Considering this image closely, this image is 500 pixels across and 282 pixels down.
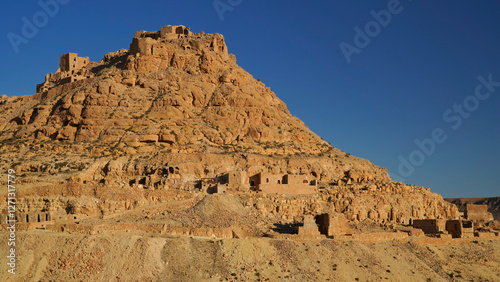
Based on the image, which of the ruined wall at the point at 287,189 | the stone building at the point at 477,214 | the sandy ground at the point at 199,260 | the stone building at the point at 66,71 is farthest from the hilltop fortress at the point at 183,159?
the stone building at the point at 477,214

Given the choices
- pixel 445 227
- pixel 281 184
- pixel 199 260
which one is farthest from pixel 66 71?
pixel 199 260

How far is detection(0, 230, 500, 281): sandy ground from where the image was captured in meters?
34.9

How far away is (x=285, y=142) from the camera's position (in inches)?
2633

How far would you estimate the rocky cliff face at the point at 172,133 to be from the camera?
5578cm

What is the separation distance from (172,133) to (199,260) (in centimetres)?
2818

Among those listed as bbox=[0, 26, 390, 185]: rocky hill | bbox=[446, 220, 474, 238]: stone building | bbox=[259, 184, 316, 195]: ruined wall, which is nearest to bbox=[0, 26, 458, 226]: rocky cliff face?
bbox=[0, 26, 390, 185]: rocky hill

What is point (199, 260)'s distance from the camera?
3622 centimetres

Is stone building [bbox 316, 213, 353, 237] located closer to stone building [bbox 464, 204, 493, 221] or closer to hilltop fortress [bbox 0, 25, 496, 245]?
hilltop fortress [bbox 0, 25, 496, 245]

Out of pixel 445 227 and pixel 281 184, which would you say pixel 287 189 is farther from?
pixel 445 227

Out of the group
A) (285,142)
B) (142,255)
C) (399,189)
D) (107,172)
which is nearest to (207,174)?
(107,172)

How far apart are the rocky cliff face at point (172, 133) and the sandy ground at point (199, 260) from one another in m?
9.72

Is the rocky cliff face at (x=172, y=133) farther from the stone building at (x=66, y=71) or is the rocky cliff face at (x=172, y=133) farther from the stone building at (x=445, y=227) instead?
the stone building at (x=445, y=227)

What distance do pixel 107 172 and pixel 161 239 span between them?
1936cm

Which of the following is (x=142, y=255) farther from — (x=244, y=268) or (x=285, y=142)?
(x=285, y=142)
